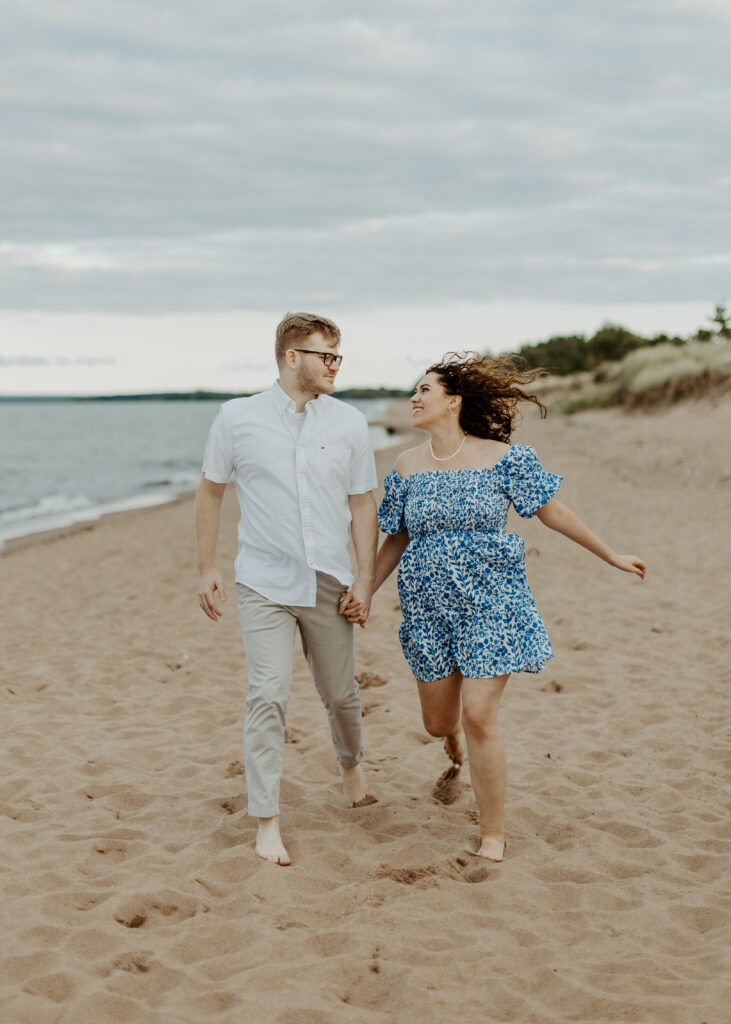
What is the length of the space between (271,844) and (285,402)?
5.80ft

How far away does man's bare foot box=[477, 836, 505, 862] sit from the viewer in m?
3.96

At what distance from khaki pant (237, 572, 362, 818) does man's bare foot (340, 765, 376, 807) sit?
0.58 metres

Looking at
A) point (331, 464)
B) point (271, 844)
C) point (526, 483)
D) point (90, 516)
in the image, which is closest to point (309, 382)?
point (331, 464)

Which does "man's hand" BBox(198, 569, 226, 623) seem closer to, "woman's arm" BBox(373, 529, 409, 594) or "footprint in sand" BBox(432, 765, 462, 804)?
"woman's arm" BBox(373, 529, 409, 594)

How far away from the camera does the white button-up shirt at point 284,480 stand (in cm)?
391

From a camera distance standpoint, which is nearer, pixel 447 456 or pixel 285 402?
pixel 285 402

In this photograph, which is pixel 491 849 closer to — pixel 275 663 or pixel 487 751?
pixel 487 751

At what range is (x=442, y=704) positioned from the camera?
4.20m

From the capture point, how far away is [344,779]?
4566mm

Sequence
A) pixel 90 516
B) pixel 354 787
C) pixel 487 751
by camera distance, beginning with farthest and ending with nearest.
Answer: pixel 90 516
pixel 354 787
pixel 487 751

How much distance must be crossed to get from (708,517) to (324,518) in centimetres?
1070

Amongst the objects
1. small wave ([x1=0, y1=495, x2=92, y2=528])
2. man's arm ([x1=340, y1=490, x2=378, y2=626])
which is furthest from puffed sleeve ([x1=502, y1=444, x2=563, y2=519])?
small wave ([x1=0, y1=495, x2=92, y2=528])

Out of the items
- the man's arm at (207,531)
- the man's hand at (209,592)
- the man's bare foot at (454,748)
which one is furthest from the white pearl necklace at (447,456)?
the man's bare foot at (454,748)

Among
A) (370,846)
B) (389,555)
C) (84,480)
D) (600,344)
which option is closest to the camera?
(370,846)
